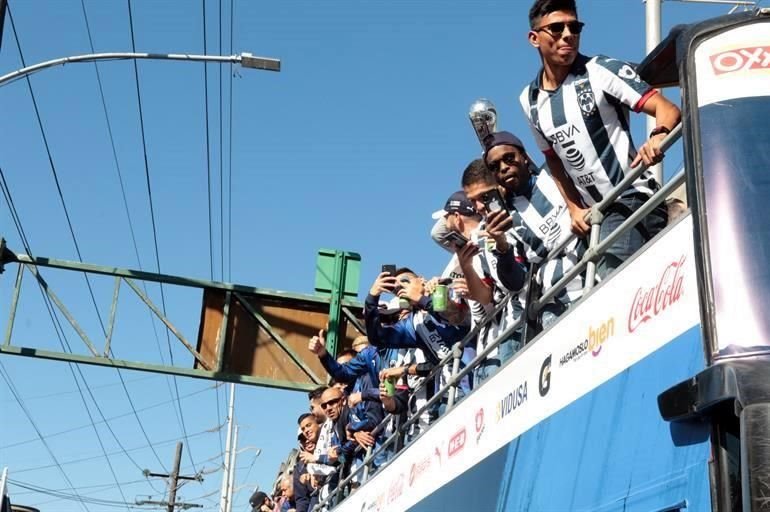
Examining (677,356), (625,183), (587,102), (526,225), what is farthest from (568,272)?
(677,356)

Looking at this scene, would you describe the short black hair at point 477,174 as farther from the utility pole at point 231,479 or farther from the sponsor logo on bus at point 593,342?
the utility pole at point 231,479

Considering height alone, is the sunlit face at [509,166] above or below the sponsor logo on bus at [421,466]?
above

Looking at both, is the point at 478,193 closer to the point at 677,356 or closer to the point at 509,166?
the point at 509,166

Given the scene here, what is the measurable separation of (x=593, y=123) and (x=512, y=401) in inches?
57.5

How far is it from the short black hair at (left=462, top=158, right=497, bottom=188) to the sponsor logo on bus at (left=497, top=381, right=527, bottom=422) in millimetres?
1985

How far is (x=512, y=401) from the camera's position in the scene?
5.38 m

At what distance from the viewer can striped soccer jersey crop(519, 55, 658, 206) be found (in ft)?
18.4

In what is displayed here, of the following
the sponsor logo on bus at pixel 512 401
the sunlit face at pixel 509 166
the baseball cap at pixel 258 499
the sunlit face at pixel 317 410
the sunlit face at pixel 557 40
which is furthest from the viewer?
the baseball cap at pixel 258 499

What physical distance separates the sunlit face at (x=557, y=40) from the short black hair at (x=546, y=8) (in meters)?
0.02

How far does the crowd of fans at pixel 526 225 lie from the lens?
215 inches

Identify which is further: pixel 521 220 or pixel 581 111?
pixel 521 220

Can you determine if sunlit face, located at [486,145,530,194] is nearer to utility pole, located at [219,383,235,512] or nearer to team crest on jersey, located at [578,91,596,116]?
team crest on jersey, located at [578,91,596,116]

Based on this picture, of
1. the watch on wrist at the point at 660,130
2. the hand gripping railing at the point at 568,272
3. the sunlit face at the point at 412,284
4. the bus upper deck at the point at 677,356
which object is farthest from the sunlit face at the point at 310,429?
the watch on wrist at the point at 660,130

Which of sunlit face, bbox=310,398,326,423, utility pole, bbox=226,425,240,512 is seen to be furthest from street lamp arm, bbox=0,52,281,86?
utility pole, bbox=226,425,240,512
